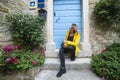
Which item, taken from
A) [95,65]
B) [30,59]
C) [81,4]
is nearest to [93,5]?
[81,4]

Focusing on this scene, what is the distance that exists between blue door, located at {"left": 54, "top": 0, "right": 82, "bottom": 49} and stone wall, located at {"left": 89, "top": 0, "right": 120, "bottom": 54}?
0.38m

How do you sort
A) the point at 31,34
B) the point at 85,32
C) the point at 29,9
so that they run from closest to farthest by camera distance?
1. the point at 31,34
2. the point at 85,32
3. the point at 29,9

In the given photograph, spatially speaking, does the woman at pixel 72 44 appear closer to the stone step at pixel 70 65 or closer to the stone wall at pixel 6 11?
the stone step at pixel 70 65

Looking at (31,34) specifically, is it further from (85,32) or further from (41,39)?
(85,32)

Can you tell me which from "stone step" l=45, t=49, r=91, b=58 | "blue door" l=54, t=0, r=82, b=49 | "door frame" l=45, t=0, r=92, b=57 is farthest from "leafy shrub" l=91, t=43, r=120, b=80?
"blue door" l=54, t=0, r=82, b=49

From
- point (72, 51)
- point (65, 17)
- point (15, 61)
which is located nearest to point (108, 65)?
point (72, 51)

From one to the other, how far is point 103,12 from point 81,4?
844mm

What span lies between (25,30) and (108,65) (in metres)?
2.22

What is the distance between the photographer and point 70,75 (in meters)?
3.63

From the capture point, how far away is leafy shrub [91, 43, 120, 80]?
3.44m

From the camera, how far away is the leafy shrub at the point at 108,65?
135 inches

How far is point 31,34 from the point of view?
4.20 meters

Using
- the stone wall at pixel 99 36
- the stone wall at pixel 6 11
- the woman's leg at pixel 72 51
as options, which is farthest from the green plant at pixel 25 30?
the stone wall at pixel 99 36

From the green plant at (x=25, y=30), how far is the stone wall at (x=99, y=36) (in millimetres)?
1555
